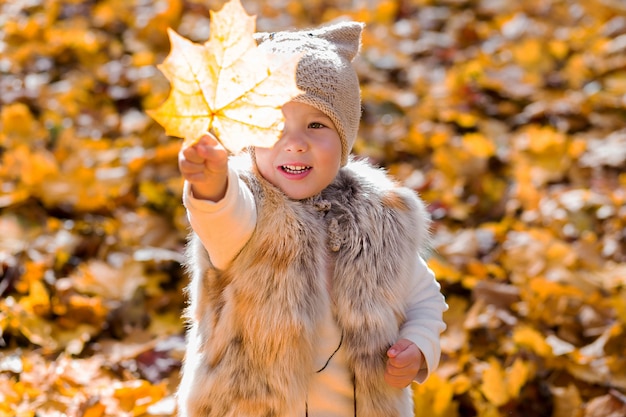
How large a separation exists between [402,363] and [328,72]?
0.48m

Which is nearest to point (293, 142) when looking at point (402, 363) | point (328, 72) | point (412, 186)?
point (328, 72)

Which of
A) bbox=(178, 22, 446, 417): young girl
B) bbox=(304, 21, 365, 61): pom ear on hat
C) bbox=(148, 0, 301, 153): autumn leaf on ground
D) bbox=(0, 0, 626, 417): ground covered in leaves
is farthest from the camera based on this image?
bbox=(0, 0, 626, 417): ground covered in leaves

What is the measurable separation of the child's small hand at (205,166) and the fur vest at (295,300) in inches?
5.5

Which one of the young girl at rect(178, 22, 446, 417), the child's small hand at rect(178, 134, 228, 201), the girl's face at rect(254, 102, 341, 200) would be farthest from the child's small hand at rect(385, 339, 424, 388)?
the child's small hand at rect(178, 134, 228, 201)

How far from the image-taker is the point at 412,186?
2.48m

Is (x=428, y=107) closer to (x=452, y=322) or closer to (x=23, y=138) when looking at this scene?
(x=452, y=322)

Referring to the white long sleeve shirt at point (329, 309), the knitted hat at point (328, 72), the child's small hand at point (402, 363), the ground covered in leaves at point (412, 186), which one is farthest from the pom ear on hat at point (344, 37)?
the ground covered in leaves at point (412, 186)

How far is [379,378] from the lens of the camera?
48.0 inches

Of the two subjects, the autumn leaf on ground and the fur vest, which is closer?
the autumn leaf on ground

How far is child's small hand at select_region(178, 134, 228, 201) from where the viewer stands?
3.22 feet

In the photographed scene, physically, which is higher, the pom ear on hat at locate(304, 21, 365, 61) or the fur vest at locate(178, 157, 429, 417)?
the pom ear on hat at locate(304, 21, 365, 61)

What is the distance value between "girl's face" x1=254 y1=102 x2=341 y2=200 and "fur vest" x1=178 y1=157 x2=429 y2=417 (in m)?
0.02

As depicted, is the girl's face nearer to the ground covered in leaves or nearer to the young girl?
the young girl

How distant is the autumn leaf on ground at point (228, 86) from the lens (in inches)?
38.0
